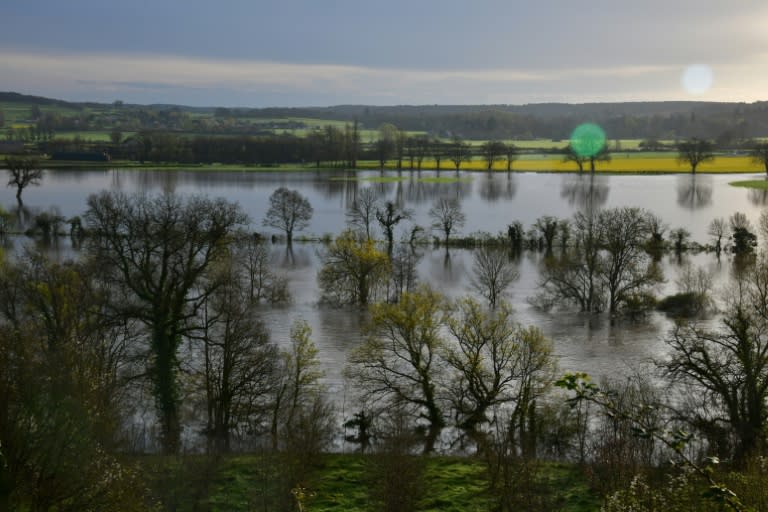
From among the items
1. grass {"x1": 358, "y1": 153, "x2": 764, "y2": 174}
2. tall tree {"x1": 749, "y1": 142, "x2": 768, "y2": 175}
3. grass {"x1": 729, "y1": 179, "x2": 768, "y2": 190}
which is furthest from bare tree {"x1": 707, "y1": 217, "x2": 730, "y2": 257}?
grass {"x1": 358, "y1": 153, "x2": 764, "y2": 174}

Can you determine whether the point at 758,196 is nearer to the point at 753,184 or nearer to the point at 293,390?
the point at 753,184

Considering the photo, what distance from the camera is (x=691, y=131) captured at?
13938 cm

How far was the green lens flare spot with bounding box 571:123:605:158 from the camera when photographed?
4208 inches

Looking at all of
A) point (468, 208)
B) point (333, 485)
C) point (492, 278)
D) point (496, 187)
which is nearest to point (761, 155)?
point (496, 187)

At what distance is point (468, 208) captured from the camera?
198 feet

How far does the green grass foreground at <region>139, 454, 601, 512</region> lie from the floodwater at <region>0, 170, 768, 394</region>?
477cm

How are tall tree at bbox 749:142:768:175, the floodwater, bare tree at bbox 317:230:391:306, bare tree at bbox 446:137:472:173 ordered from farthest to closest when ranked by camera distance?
bare tree at bbox 446:137:472:173, tall tree at bbox 749:142:768:175, bare tree at bbox 317:230:391:306, the floodwater

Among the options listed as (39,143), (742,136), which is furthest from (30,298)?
(742,136)

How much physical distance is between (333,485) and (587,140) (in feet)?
388

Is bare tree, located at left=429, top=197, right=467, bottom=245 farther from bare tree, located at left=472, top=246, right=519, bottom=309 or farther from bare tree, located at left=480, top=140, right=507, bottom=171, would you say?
bare tree, located at left=480, top=140, right=507, bottom=171

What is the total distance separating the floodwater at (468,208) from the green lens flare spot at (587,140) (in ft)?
51.7

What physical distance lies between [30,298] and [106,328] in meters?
2.91

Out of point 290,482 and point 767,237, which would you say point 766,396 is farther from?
point 767,237

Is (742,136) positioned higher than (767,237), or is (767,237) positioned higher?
(742,136)
